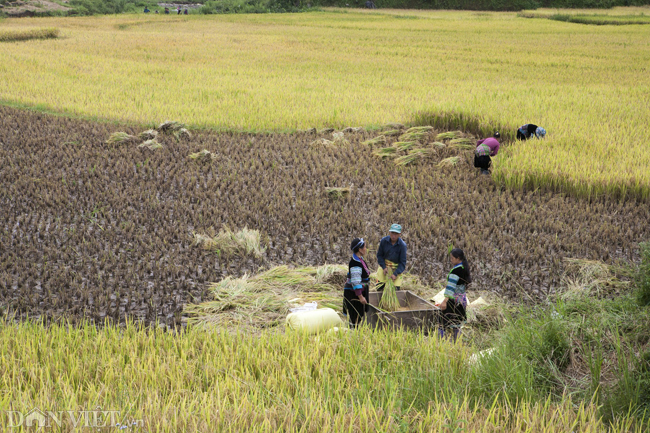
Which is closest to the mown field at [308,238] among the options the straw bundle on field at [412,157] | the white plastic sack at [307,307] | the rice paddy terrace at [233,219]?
the rice paddy terrace at [233,219]

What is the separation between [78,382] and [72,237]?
3.75 m

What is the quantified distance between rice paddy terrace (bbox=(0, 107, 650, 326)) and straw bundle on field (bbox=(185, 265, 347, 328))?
0.95 ft

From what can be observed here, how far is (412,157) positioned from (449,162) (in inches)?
25.7

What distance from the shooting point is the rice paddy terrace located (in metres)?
5.11

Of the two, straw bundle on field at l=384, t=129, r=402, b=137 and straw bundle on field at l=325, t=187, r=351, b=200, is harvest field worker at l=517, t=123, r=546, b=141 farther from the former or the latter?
straw bundle on field at l=325, t=187, r=351, b=200

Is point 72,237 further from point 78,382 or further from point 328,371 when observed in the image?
point 328,371

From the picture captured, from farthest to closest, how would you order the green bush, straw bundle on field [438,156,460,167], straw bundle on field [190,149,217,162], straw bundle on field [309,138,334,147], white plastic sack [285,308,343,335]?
straw bundle on field [309,138,334,147] < straw bundle on field [190,149,217,162] < straw bundle on field [438,156,460,167] < the green bush < white plastic sack [285,308,343,335]

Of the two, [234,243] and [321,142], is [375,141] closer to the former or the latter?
[321,142]

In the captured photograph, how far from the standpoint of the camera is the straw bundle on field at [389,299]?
446 centimetres

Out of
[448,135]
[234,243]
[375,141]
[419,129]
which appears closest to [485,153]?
[448,135]

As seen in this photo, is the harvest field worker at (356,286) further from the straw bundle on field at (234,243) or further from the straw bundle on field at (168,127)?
the straw bundle on field at (168,127)

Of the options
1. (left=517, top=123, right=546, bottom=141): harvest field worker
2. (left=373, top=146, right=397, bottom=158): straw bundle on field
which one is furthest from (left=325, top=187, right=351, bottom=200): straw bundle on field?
(left=517, top=123, right=546, bottom=141): harvest field worker

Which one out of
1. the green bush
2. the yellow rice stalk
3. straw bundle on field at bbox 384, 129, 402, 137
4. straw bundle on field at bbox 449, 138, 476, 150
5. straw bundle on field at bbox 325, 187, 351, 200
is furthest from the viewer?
straw bundle on field at bbox 384, 129, 402, 137

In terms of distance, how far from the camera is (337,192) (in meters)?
7.75
